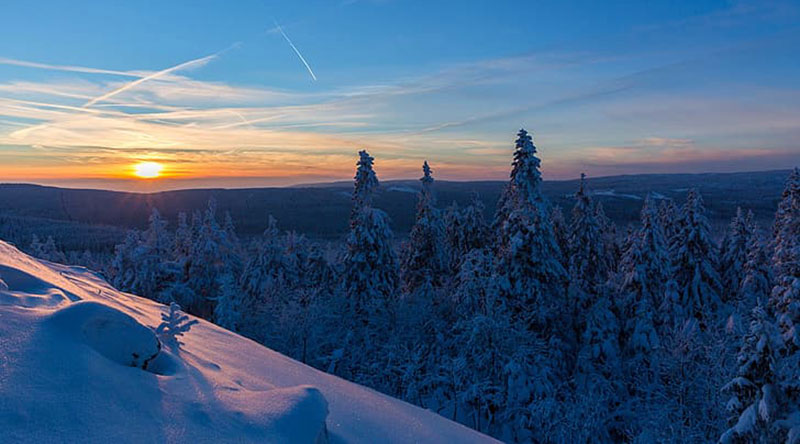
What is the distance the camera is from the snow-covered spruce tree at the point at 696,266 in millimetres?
29297

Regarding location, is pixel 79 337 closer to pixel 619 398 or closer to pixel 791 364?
pixel 791 364

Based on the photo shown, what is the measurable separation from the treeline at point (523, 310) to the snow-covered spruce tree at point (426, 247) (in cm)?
11

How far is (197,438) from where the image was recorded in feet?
13.6

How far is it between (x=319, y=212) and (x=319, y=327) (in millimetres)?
162374

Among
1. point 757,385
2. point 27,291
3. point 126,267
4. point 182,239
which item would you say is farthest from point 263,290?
point 757,385

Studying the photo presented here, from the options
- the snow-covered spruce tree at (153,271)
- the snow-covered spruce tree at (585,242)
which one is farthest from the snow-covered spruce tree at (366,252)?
the snow-covered spruce tree at (153,271)

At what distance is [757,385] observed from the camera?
1124 centimetres

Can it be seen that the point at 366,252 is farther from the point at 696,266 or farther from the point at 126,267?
the point at 696,266

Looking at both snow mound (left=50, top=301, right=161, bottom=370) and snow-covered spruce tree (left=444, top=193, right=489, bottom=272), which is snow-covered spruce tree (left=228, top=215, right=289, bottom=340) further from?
snow mound (left=50, top=301, right=161, bottom=370)

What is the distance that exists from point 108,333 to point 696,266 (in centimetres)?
3281

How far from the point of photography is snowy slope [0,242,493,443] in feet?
12.2

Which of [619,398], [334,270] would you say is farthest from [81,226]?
[619,398]

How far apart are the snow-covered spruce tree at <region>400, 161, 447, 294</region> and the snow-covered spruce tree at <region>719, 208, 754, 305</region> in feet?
67.7

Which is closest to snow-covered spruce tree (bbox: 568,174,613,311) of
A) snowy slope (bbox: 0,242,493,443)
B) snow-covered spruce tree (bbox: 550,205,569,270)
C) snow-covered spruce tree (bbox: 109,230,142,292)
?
snow-covered spruce tree (bbox: 550,205,569,270)
